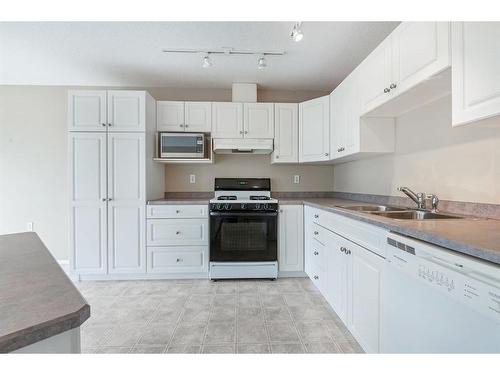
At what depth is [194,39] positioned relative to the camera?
216cm

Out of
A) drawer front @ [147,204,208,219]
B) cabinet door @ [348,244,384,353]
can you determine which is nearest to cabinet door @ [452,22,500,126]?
cabinet door @ [348,244,384,353]

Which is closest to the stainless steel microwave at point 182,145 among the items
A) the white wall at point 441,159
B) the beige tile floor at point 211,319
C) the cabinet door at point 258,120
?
the cabinet door at point 258,120

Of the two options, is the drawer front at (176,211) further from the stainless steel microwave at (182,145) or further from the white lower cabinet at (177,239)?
the stainless steel microwave at (182,145)

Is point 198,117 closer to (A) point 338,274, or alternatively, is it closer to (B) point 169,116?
(B) point 169,116

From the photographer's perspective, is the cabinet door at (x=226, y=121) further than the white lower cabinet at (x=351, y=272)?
Yes

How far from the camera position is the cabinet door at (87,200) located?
255 cm

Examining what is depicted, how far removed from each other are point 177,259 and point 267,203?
1169 mm

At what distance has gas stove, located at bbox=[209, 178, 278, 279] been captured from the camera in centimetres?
258

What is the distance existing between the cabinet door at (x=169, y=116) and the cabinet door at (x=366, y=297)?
2.32 meters

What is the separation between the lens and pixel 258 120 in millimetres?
2936

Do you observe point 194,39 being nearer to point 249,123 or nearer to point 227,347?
point 249,123

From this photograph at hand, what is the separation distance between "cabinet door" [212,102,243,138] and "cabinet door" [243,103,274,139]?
0.07 metres

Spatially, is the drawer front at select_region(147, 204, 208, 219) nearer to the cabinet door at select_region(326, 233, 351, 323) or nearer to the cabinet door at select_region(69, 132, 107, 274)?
the cabinet door at select_region(69, 132, 107, 274)
